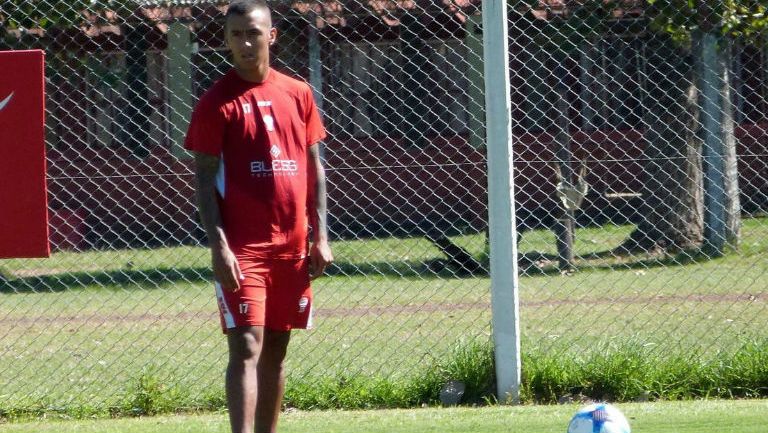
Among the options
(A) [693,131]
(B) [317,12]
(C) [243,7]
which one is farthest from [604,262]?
(C) [243,7]

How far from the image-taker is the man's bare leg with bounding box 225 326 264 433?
4.15 metres

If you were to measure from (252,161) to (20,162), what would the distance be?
1986mm

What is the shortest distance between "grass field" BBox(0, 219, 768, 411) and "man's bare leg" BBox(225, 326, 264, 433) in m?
1.97

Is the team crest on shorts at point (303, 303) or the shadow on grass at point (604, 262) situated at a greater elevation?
the team crest on shorts at point (303, 303)

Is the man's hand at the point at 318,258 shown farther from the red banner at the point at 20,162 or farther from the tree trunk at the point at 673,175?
the tree trunk at the point at 673,175

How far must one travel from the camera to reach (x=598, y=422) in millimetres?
4098

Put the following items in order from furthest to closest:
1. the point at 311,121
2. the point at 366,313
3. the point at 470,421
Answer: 1. the point at 366,313
2. the point at 470,421
3. the point at 311,121

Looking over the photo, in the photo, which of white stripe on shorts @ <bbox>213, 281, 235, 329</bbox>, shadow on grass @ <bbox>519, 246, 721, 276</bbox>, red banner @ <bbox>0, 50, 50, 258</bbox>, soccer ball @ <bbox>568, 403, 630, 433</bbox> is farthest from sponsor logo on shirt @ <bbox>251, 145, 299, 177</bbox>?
shadow on grass @ <bbox>519, 246, 721, 276</bbox>

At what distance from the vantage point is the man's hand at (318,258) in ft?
14.9

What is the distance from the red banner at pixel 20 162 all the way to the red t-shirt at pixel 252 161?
1.72 metres

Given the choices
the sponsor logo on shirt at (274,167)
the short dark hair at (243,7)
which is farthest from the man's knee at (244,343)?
the short dark hair at (243,7)

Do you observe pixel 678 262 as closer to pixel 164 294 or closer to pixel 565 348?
pixel 565 348

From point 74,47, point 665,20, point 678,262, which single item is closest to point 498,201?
point 665,20

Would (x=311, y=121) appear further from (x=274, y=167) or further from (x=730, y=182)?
(x=730, y=182)
